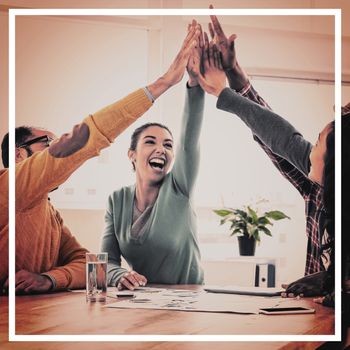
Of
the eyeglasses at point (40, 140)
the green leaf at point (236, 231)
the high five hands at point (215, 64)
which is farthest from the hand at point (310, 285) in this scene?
the eyeglasses at point (40, 140)

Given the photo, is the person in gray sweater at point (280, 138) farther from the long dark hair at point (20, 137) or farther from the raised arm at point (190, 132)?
the long dark hair at point (20, 137)

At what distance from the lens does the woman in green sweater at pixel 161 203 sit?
299 cm

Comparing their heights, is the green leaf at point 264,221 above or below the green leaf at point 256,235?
above

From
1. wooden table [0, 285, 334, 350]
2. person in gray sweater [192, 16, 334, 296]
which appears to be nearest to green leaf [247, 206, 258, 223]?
person in gray sweater [192, 16, 334, 296]

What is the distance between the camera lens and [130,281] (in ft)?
9.02

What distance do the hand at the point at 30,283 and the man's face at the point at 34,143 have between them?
1.77 feet

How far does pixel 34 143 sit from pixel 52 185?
0.22 meters

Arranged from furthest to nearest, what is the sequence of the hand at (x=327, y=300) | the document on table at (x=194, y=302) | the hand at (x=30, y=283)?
the hand at (x=30, y=283) → the hand at (x=327, y=300) → the document on table at (x=194, y=302)

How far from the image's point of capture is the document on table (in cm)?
223

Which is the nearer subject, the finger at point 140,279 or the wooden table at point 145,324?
the wooden table at point 145,324

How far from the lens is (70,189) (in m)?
2.99

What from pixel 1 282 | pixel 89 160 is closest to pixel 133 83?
pixel 89 160

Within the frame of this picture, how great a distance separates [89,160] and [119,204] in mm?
255

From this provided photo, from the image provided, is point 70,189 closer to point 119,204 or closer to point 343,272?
point 119,204
